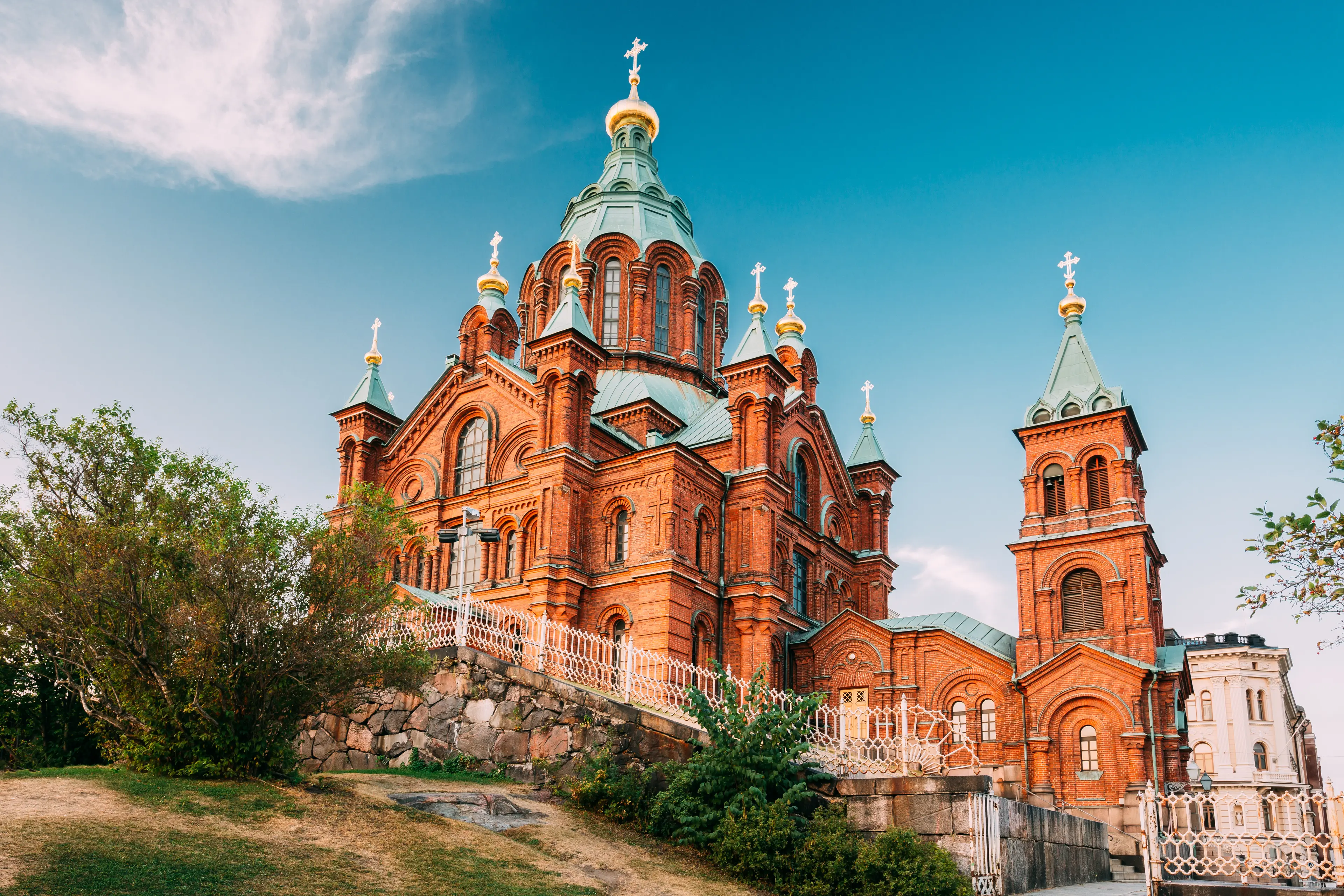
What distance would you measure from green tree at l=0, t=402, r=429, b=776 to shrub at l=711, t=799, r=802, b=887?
4.60 metres

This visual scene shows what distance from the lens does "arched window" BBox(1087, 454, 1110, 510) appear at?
3172cm

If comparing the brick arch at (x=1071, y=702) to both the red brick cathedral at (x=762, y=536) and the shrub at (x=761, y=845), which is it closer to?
the red brick cathedral at (x=762, y=536)

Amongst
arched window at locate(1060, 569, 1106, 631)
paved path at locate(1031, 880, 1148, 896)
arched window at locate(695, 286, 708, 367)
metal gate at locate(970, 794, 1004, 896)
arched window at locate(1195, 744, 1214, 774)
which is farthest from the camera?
arched window at locate(1195, 744, 1214, 774)

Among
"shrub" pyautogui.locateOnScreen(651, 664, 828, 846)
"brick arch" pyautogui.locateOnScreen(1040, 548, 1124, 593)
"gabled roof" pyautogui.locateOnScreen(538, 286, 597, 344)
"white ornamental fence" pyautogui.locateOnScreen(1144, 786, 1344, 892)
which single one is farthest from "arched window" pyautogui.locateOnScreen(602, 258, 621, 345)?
"white ornamental fence" pyautogui.locateOnScreen(1144, 786, 1344, 892)

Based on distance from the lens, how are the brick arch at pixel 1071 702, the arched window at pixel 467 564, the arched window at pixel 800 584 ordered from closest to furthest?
the brick arch at pixel 1071 702 < the arched window at pixel 467 564 < the arched window at pixel 800 584

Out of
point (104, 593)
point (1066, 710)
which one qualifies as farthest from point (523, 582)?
point (104, 593)

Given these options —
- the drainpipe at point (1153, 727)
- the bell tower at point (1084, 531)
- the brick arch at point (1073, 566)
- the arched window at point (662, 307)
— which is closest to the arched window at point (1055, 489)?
the bell tower at point (1084, 531)

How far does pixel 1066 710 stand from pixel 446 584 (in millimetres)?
16663

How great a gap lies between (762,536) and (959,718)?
280 inches

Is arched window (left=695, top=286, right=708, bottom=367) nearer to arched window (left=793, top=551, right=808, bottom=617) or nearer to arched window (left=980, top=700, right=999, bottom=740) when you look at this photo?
arched window (left=793, top=551, right=808, bottom=617)

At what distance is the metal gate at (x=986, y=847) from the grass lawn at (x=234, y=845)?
5.20 meters

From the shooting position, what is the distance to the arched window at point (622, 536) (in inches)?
1152

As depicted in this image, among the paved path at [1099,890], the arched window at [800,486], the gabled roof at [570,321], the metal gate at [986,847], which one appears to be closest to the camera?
the metal gate at [986,847]

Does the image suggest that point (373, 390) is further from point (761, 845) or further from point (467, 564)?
point (761, 845)
